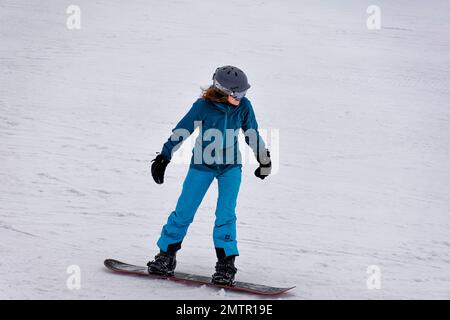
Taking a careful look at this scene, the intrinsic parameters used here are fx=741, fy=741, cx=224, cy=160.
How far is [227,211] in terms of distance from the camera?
5328mm

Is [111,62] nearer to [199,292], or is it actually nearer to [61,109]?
[61,109]

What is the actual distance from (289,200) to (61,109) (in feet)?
14.3

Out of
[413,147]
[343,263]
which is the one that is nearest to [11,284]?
[343,263]

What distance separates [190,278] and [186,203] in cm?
57

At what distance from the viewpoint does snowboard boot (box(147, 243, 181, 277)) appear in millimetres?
5449

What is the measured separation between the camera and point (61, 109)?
433 inches

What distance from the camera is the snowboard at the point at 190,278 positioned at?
525 cm

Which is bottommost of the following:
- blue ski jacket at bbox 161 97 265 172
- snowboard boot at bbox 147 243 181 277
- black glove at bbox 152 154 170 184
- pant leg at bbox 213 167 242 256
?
snowboard boot at bbox 147 243 181 277
